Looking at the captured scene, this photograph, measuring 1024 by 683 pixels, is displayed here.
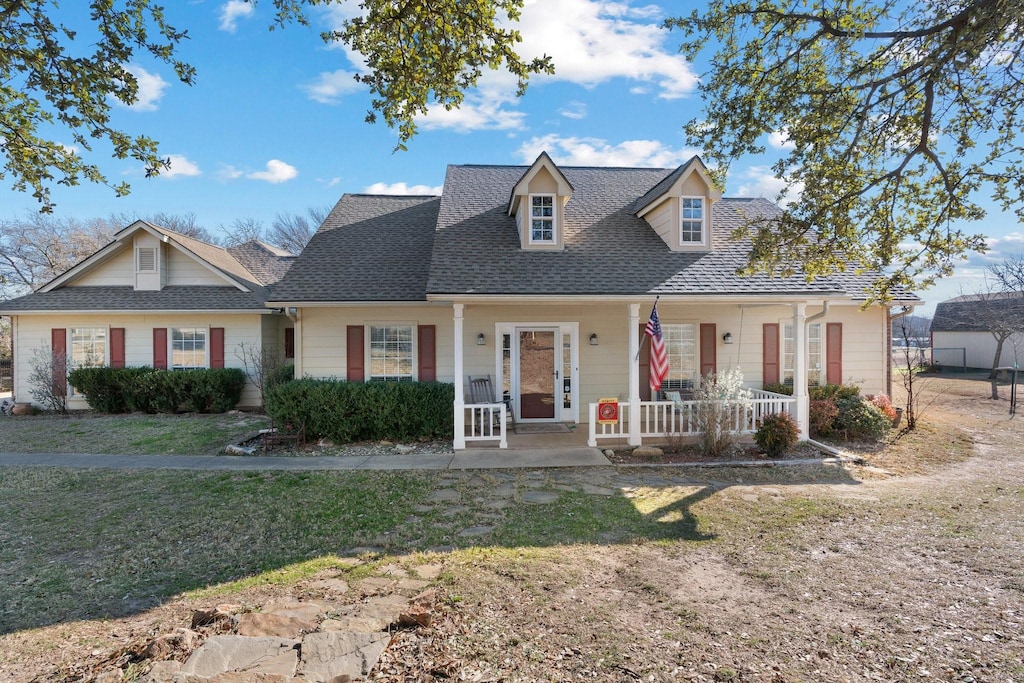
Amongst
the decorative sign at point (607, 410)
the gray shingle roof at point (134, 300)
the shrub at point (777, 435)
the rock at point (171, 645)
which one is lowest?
the rock at point (171, 645)

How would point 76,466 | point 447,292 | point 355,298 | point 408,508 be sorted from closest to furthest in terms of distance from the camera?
point 408,508, point 76,466, point 447,292, point 355,298

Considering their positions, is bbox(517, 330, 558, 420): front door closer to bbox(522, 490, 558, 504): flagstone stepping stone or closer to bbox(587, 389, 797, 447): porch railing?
bbox(587, 389, 797, 447): porch railing

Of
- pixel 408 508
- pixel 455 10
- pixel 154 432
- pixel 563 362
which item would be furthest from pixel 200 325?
pixel 455 10

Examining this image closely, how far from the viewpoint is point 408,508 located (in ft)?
20.7

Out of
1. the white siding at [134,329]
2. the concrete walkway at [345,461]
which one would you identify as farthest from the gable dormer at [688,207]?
the white siding at [134,329]

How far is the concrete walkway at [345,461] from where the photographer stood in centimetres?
838

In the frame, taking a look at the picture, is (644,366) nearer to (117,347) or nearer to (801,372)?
(801,372)

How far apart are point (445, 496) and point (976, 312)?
32.8 metres

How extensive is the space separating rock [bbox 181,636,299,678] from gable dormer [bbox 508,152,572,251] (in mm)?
8996

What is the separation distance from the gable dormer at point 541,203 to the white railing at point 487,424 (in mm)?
3702

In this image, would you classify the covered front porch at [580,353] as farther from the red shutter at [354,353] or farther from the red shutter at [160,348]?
the red shutter at [160,348]

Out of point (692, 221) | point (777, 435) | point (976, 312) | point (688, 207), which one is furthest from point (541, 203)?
point (976, 312)

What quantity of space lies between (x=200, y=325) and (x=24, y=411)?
5.31 meters

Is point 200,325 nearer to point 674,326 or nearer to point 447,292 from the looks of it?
point 447,292
